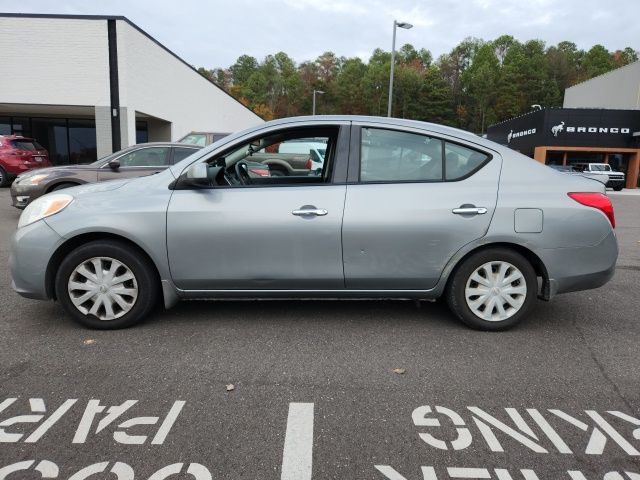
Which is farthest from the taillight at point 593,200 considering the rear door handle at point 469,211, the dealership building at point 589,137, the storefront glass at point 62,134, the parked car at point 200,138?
the dealership building at point 589,137

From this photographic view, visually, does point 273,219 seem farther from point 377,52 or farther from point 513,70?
point 377,52

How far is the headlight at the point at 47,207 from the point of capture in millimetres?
4047

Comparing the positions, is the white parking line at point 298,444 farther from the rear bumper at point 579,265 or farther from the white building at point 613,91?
the white building at point 613,91

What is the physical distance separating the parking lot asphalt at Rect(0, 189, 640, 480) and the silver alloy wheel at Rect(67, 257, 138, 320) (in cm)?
20

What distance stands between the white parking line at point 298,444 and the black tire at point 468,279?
5.53 ft

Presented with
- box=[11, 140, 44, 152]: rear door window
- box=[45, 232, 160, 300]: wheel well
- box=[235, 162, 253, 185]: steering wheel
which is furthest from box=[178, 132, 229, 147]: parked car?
box=[45, 232, 160, 300]: wheel well

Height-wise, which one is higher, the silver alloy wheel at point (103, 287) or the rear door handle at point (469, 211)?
the rear door handle at point (469, 211)

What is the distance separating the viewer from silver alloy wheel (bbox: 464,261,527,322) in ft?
13.5

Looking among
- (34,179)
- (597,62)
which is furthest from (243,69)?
(34,179)

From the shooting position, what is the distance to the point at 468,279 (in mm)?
4117

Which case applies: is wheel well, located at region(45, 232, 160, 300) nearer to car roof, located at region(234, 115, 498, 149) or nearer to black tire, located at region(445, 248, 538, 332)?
car roof, located at region(234, 115, 498, 149)

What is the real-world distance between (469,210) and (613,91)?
154 feet

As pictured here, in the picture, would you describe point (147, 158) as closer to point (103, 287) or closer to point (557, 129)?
point (103, 287)

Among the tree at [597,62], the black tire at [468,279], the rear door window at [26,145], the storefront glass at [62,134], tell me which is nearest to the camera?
the black tire at [468,279]
